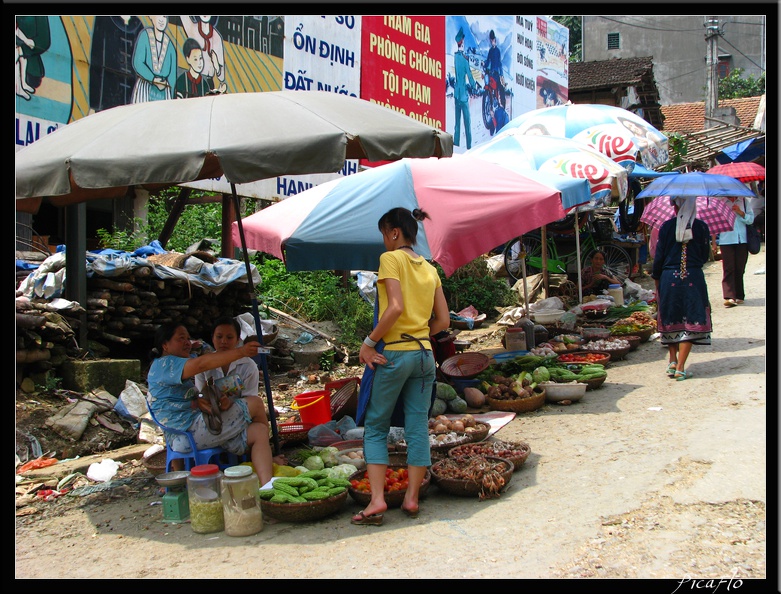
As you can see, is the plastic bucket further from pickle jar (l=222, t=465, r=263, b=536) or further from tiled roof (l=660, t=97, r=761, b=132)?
tiled roof (l=660, t=97, r=761, b=132)

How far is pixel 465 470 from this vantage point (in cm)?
463

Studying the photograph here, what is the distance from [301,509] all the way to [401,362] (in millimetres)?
1056

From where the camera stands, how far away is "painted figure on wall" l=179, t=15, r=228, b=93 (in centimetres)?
974

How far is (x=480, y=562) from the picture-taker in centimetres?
357

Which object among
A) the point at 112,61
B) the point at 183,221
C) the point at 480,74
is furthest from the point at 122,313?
the point at 480,74

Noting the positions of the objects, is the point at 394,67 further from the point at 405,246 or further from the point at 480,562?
the point at 480,562

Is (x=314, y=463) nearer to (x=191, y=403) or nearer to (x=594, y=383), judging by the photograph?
(x=191, y=403)

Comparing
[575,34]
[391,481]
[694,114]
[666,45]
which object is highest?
[575,34]
